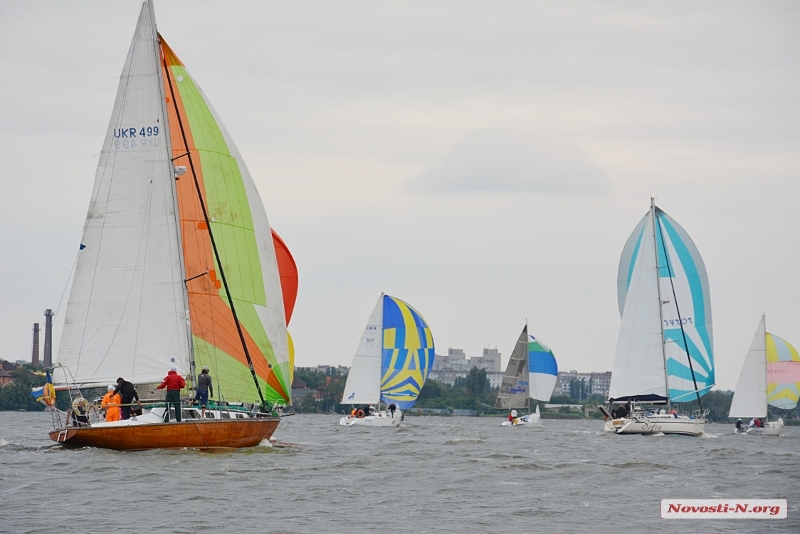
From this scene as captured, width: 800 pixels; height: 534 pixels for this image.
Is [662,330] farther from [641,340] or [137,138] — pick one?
[137,138]

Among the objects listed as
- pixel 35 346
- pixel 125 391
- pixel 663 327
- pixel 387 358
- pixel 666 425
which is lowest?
pixel 666 425

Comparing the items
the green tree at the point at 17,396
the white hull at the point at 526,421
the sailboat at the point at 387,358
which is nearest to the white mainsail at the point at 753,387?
the white hull at the point at 526,421

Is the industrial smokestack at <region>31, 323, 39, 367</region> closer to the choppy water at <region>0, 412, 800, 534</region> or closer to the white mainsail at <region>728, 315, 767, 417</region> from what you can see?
the white mainsail at <region>728, 315, 767, 417</region>

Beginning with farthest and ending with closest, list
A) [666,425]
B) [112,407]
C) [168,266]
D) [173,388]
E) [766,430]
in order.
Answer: [766,430] < [666,425] < [168,266] < [112,407] < [173,388]

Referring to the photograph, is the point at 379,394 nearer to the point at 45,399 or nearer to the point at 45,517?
the point at 45,399

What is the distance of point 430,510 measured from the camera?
50.3ft

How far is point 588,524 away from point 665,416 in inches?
1041

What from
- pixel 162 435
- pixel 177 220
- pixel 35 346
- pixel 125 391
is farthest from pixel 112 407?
pixel 35 346

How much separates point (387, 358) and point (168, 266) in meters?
32.1

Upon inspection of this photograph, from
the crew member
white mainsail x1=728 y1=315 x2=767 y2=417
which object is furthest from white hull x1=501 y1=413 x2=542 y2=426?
the crew member

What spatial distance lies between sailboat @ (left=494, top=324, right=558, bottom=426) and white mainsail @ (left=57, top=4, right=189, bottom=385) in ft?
154

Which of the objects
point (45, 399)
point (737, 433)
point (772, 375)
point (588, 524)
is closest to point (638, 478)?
point (588, 524)

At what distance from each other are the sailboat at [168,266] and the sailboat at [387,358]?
2997 centimetres

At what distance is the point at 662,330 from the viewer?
141 feet
